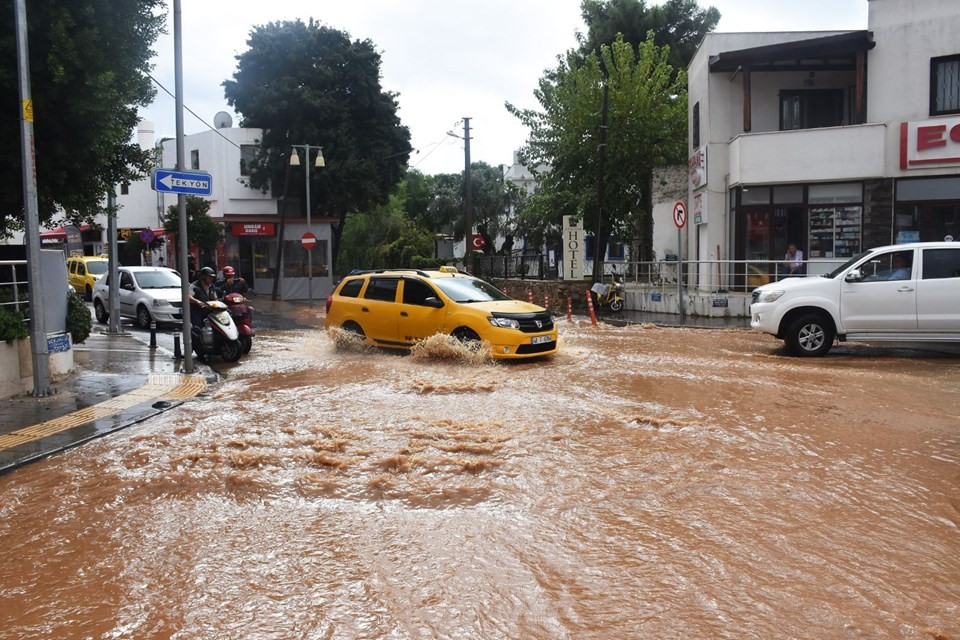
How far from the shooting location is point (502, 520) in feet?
17.2

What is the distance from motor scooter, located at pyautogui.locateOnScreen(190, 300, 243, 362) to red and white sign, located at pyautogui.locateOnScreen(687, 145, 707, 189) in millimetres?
15037

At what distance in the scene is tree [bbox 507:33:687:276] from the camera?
3088 cm

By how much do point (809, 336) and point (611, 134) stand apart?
19.9 metres

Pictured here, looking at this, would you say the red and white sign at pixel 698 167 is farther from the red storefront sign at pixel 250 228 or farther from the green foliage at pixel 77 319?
the red storefront sign at pixel 250 228

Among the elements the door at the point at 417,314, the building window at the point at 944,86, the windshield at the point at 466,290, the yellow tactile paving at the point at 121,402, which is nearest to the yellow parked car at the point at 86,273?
the yellow tactile paving at the point at 121,402

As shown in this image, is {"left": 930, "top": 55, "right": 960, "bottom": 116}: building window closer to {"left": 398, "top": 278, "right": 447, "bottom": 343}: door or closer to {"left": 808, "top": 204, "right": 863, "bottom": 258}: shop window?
{"left": 808, "top": 204, "right": 863, "bottom": 258}: shop window

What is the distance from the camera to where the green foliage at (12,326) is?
31.2 ft

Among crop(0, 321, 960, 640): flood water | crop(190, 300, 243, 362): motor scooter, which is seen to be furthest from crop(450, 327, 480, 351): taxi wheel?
crop(190, 300, 243, 362): motor scooter

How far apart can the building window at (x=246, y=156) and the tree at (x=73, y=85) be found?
1343 inches

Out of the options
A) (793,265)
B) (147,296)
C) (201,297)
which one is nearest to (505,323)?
(201,297)

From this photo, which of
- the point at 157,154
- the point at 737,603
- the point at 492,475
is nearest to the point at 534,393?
the point at 492,475

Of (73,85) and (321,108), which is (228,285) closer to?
(73,85)

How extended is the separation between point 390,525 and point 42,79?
7617mm

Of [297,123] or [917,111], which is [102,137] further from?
[297,123]
